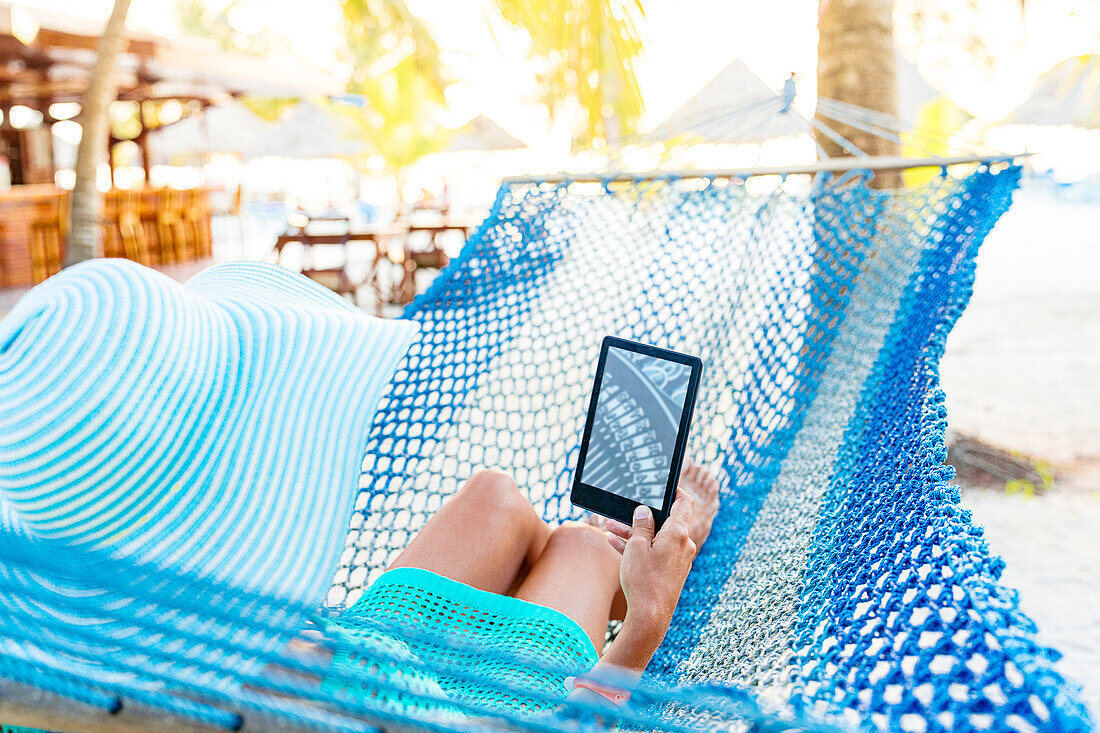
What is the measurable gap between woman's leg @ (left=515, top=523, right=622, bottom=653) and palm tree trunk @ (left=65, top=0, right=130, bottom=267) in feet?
10.5

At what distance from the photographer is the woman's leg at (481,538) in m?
1.25

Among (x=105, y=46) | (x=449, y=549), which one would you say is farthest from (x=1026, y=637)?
(x=105, y=46)

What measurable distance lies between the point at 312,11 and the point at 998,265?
15.7 m

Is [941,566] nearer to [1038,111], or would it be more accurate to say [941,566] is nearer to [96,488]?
[96,488]

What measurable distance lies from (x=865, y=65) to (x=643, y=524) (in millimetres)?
2227

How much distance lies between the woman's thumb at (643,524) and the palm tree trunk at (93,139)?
3506 mm

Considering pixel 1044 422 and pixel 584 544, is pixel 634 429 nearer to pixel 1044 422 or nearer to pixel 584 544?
pixel 584 544

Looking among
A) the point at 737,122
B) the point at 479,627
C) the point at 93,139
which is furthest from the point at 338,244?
the point at 479,627

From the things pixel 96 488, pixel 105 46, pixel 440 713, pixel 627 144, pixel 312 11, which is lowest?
pixel 440 713

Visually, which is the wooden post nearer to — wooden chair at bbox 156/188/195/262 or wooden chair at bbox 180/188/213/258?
wooden chair at bbox 180/188/213/258

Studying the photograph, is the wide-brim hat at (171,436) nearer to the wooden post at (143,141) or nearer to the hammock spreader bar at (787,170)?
the hammock spreader bar at (787,170)

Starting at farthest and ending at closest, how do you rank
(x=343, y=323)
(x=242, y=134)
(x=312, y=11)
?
1. (x=312, y=11)
2. (x=242, y=134)
3. (x=343, y=323)

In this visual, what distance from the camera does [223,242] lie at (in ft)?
32.0

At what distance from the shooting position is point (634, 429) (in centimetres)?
138
